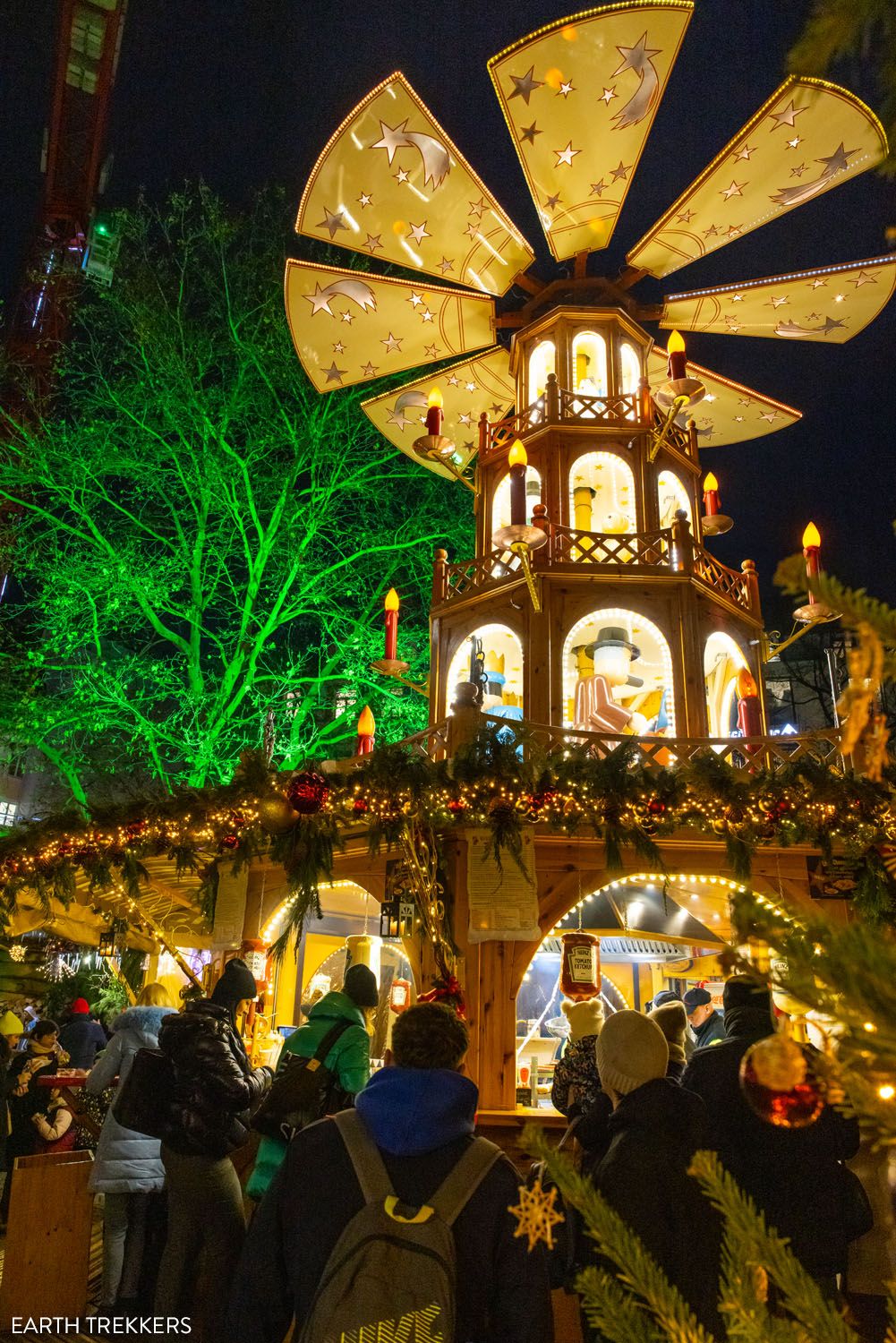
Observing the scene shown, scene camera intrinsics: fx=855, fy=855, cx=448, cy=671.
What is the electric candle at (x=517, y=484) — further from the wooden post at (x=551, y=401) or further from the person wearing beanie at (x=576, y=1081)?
the person wearing beanie at (x=576, y=1081)

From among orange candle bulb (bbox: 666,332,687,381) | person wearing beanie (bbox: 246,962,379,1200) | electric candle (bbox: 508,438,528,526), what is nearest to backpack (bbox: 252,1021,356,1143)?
person wearing beanie (bbox: 246,962,379,1200)

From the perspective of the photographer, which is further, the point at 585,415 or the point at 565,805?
the point at 585,415

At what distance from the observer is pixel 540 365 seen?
556 inches

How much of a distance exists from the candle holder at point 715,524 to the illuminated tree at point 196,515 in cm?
Answer: 834

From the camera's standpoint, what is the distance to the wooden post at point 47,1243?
477cm

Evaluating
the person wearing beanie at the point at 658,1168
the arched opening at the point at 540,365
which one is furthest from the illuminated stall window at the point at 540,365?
the person wearing beanie at the point at 658,1168

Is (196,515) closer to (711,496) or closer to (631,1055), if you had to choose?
(711,496)

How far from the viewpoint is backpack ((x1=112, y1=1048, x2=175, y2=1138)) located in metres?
4.34

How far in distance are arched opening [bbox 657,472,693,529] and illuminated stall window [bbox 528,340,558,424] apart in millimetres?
2487

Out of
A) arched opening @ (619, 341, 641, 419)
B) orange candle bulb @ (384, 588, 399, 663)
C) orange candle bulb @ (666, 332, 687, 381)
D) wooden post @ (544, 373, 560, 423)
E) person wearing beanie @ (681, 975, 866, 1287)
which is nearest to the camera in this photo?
person wearing beanie @ (681, 975, 866, 1287)

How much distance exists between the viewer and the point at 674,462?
1348 centimetres

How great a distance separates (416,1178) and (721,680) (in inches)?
453

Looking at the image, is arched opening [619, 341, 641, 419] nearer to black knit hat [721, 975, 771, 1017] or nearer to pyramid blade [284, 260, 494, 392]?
pyramid blade [284, 260, 494, 392]

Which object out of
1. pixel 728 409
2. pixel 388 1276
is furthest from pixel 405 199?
pixel 388 1276
